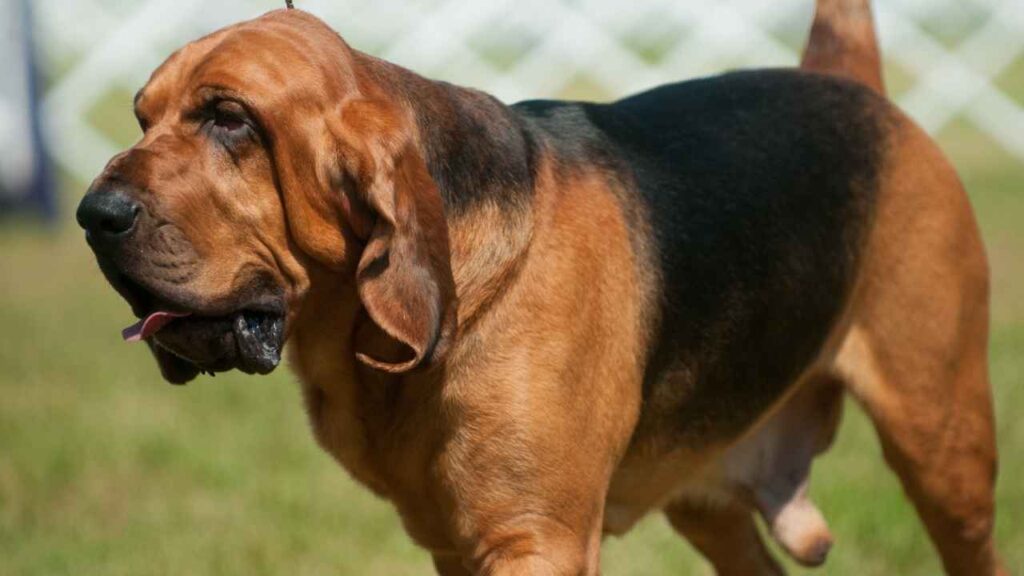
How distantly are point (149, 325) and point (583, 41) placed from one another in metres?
14.8

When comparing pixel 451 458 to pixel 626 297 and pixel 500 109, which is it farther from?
pixel 500 109

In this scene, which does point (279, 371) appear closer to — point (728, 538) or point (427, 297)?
point (728, 538)

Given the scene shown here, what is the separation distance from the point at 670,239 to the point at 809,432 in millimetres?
1478

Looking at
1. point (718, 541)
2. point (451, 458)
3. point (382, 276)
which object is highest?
point (382, 276)

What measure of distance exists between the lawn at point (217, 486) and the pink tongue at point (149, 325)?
243 cm

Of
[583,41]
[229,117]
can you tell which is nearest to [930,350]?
[229,117]

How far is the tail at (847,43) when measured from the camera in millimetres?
5973

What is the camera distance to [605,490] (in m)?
4.50

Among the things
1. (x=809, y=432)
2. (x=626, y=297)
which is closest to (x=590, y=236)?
(x=626, y=297)

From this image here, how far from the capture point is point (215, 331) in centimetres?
402

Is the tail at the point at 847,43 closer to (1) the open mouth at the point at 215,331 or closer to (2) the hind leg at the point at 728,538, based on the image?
(2) the hind leg at the point at 728,538

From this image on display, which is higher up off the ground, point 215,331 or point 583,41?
point 215,331

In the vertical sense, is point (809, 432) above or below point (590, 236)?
below

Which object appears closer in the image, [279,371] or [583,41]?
[279,371]
